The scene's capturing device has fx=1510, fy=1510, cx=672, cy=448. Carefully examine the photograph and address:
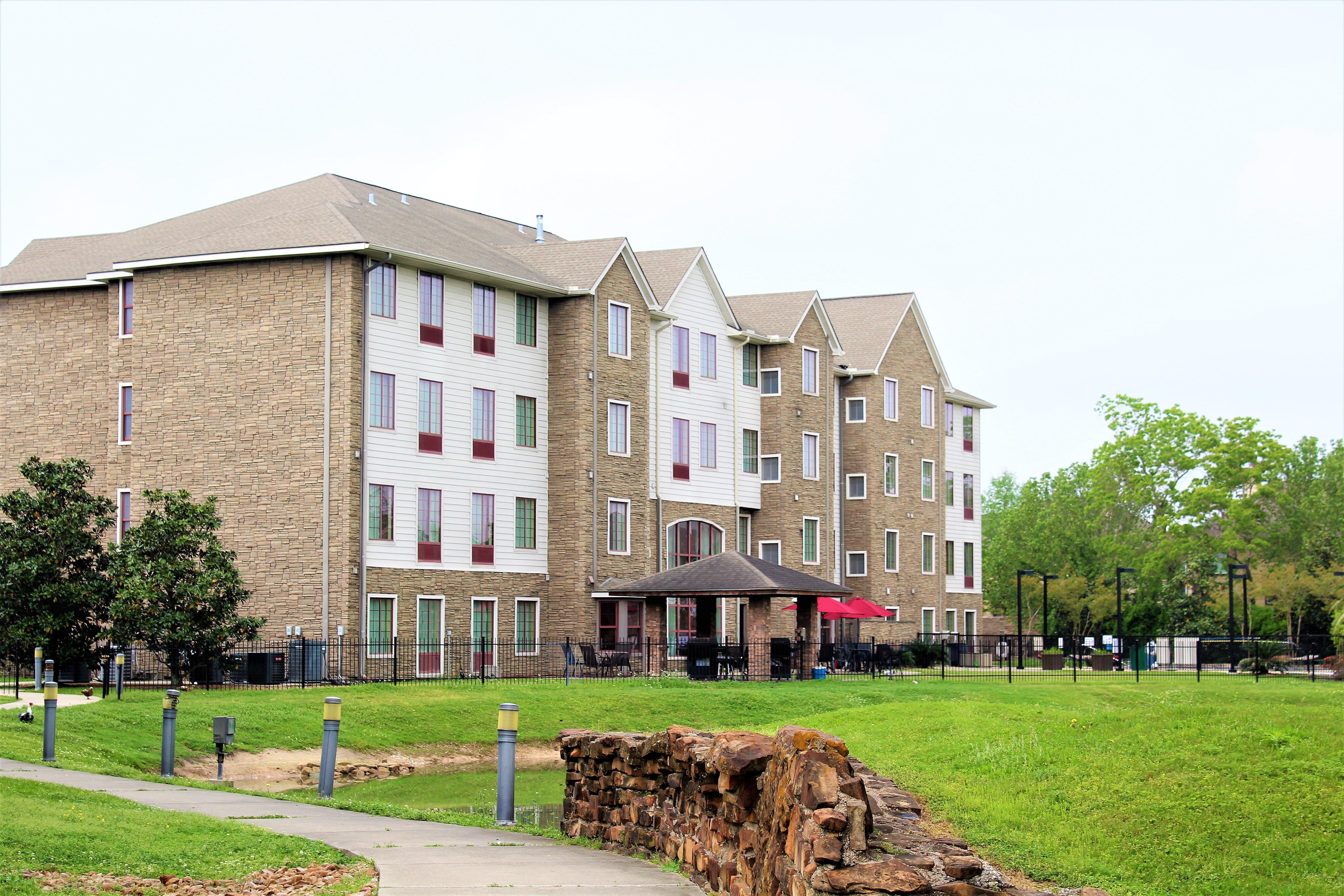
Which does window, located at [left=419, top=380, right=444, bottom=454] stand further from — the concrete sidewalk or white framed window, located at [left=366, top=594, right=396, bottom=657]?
the concrete sidewalk

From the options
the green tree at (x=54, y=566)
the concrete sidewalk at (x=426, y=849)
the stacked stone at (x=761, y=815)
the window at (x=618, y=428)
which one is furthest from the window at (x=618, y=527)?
the stacked stone at (x=761, y=815)

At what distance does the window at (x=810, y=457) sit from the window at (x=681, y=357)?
22.6 feet

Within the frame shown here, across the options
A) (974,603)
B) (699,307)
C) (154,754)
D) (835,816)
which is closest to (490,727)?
(154,754)

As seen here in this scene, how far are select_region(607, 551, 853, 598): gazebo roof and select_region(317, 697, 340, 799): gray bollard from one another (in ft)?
65.9

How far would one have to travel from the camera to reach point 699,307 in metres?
50.8

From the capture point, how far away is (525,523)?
145ft

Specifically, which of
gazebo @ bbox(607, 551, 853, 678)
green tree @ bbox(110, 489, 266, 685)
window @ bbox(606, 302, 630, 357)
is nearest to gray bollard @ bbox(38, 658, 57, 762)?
green tree @ bbox(110, 489, 266, 685)

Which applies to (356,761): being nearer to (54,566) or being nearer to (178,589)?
(178,589)

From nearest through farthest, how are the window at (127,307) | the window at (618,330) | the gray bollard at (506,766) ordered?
the gray bollard at (506,766) → the window at (127,307) → the window at (618,330)

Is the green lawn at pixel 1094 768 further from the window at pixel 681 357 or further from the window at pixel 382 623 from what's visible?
the window at pixel 681 357

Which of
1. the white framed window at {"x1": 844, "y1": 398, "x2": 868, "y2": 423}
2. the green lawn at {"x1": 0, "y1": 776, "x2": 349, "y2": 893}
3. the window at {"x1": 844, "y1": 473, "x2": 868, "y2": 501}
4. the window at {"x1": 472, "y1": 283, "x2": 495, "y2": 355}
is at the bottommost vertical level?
the green lawn at {"x1": 0, "y1": 776, "x2": 349, "y2": 893}

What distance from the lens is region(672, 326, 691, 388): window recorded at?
49406 millimetres

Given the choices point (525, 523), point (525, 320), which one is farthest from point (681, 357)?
point (525, 523)

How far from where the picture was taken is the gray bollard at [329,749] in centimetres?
1741
